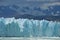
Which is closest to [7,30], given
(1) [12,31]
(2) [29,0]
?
(1) [12,31]

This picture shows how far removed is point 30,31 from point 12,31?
160 mm

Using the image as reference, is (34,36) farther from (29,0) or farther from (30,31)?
(29,0)

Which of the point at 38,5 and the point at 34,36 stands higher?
the point at 38,5

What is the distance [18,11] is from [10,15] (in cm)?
8

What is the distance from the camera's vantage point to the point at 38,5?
5.78ft

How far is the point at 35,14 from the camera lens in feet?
5.76

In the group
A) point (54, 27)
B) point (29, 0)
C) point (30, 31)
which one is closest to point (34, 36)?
point (30, 31)

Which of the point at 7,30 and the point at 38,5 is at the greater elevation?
the point at 38,5

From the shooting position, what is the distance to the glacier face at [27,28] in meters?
1.73

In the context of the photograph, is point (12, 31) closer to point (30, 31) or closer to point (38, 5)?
point (30, 31)

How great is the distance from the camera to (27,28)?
5.69ft

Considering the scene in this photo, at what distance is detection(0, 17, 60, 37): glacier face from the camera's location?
5.68ft

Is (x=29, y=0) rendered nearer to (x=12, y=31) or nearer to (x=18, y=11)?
(x=18, y=11)

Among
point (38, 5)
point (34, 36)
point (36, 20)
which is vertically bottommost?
point (34, 36)
